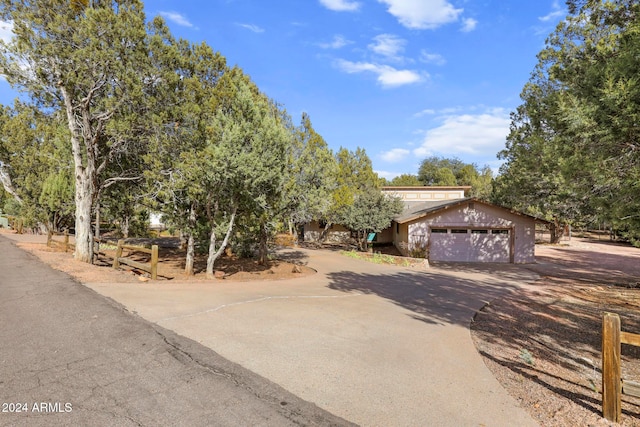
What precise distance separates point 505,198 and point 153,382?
23.2m

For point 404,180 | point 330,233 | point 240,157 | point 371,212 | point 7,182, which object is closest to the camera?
point 240,157

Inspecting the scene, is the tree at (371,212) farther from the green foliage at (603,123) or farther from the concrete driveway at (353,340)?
the concrete driveway at (353,340)

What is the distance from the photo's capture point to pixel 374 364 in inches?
197

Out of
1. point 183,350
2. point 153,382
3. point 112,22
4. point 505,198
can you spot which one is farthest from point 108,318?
point 505,198

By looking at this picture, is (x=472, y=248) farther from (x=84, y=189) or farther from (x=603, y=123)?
(x=84, y=189)

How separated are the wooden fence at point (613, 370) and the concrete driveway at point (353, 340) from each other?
1.02 meters

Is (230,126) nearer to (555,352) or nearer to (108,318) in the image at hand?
(108,318)

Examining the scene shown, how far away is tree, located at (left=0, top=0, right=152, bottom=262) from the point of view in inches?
433

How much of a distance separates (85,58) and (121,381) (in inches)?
464

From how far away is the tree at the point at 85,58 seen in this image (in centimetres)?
1101

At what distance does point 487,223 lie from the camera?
866 inches

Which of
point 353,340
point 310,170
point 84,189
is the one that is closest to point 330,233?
point 310,170

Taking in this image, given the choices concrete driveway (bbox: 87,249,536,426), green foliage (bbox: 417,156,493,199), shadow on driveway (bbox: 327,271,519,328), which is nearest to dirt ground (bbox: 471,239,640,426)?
concrete driveway (bbox: 87,249,536,426)

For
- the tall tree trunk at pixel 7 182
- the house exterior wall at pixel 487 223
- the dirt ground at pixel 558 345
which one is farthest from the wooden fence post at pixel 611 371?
the tall tree trunk at pixel 7 182
